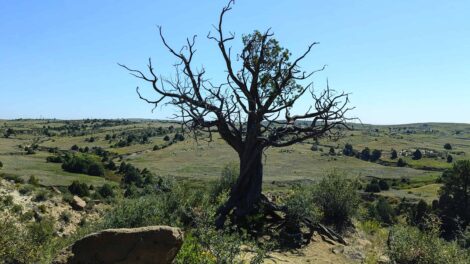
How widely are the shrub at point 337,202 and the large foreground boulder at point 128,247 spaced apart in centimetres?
978

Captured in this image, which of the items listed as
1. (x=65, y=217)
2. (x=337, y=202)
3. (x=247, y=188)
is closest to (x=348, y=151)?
(x=65, y=217)

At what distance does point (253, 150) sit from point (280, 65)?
3.09m

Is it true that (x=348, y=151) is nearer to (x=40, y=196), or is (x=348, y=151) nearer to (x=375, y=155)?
(x=375, y=155)

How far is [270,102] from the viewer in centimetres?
1522

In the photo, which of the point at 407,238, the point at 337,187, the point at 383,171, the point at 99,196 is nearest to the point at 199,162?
the point at 383,171

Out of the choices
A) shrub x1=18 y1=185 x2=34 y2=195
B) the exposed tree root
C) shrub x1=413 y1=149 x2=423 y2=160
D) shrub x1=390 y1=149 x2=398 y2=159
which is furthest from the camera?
shrub x1=413 y1=149 x2=423 y2=160

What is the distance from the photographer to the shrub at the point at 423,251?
10.2m

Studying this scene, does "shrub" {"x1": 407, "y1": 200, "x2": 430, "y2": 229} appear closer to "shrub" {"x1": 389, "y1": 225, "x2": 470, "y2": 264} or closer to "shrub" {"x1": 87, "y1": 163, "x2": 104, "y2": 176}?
"shrub" {"x1": 389, "y1": 225, "x2": 470, "y2": 264}

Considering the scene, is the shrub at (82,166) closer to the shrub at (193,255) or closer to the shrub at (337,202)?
the shrub at (337,202)

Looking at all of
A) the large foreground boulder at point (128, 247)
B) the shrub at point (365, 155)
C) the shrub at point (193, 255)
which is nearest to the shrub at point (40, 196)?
the large foreground boulder at point (128, 247)

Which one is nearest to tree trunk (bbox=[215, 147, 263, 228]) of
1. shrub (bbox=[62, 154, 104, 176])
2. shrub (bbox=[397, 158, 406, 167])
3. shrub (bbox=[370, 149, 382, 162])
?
shrub (bbox=[62, 154, 104, 176])

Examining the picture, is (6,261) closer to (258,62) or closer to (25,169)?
(258,62)

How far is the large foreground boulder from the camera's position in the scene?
315 inches

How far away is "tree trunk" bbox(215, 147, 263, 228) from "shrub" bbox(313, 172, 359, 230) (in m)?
3.32
